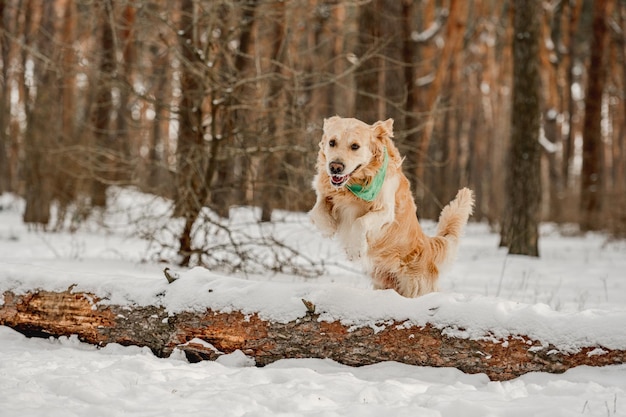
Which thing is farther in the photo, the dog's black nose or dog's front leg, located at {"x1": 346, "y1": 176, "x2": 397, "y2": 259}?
dog's front leg, located at {"x1": 346, "y1": 176, "x2": 397, "y2": 259}

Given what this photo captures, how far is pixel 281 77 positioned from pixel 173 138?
1.86 metres

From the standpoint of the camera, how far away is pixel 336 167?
412 cm

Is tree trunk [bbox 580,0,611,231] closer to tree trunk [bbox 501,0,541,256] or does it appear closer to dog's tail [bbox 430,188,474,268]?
tree trunk [bbox 501,0,541,256]

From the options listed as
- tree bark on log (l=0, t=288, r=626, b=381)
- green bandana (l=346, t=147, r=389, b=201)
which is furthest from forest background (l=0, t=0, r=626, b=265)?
tree bark on log (l=0, t=288, r=626, b=381)

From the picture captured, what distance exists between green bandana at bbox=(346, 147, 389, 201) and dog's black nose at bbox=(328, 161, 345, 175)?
334mm

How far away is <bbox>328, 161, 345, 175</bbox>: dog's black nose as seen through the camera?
4.12m

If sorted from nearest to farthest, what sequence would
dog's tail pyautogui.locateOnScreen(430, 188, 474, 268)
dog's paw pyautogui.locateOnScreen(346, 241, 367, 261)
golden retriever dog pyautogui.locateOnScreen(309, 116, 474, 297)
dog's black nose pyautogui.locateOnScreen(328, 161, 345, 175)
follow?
1. dog's black nose pyautogui.locateOnScreen(328, 161, 345, 175)
2. golden retriever dog pyautogui.locateOnScreen(309, 116, 474, 297)
3. dog's paw pyautogui.locateOnScreen(346, 241, 367, 261)
4. dog's tail pyautogui.locateOnScreen(430, 188, 474, 268)

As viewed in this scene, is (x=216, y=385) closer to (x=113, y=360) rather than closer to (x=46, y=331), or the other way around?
(x=113, y=360)

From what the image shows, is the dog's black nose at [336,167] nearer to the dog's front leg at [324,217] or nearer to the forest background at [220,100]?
the dog's front leg at [324,217]

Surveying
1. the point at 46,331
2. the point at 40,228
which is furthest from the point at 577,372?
the point at 40,228

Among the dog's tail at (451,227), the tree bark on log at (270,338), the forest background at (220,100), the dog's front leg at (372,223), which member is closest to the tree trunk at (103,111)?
the forest background at (220,100)

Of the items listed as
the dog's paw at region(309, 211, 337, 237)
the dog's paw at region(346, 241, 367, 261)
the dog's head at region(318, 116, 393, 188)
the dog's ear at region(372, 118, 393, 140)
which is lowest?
the dog's paw at region(346, 241, 367, 261)

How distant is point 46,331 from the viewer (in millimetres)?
3869

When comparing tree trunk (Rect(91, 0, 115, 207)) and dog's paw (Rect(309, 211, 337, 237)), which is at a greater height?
tree trunk (Rect(91, 0, 115, 207))
